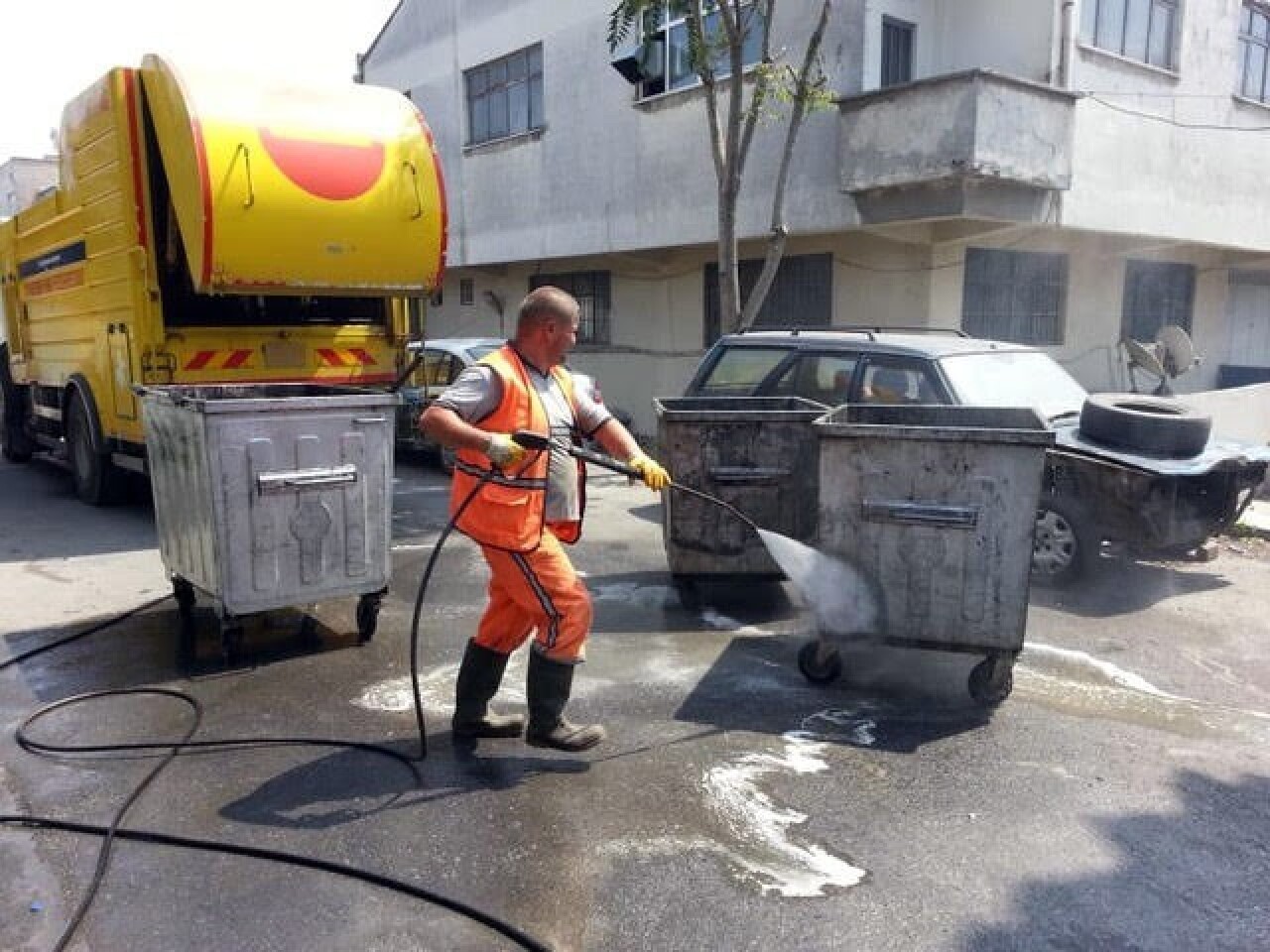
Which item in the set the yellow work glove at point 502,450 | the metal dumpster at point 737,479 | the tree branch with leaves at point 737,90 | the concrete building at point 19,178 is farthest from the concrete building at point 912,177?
the concrete building at point 19,178

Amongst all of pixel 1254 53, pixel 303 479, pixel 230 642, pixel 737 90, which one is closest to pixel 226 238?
pixel 303 479

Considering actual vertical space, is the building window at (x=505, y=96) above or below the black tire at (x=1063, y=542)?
above

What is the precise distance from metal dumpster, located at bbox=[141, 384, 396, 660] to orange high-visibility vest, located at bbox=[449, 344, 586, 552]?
53.2 inches

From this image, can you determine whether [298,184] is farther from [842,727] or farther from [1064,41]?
[1064,41]

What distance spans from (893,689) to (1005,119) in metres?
7.19

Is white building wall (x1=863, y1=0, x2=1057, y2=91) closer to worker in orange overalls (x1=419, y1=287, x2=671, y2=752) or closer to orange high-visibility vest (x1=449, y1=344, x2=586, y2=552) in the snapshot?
worker in orange overalls (x1=419, y1=287, x2=671, y2=752)

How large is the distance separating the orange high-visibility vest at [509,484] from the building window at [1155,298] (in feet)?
42.7

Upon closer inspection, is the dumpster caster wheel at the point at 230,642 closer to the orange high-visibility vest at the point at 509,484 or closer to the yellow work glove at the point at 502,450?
the orange high-visibility vest at the point at 509,484

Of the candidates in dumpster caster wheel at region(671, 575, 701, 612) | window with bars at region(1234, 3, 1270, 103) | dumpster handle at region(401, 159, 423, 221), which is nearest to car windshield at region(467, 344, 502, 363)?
dumpster handle at region(401, 159, 423, 221)

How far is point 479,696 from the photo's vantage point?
3986mm

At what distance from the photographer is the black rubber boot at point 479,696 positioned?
3949mm

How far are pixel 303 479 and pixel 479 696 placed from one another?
59.3 inches

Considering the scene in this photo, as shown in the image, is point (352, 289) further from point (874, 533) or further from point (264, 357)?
point (874, 533)

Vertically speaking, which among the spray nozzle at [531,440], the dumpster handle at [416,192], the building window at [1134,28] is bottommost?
the spray nozzle at [531,440]
